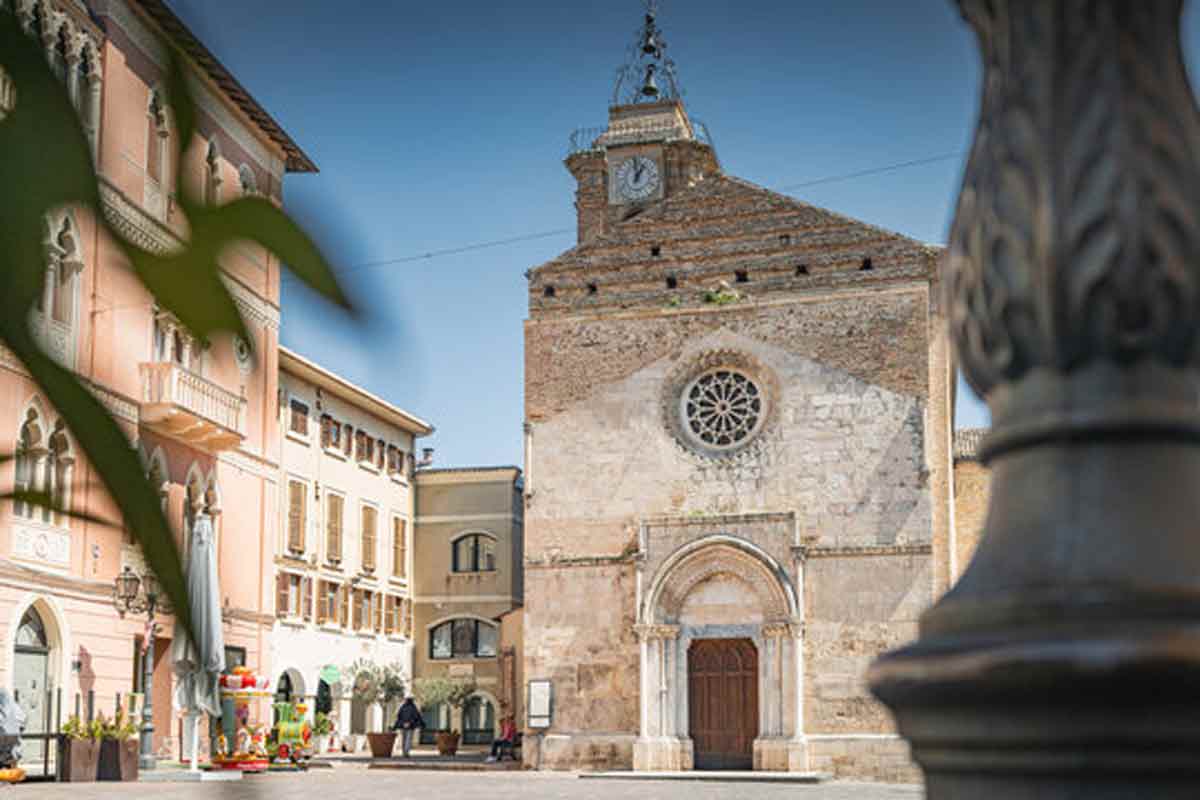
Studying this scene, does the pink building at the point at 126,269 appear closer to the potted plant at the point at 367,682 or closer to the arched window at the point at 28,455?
the arched window at the point at 28,455

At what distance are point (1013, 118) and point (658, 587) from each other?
27.8 meters

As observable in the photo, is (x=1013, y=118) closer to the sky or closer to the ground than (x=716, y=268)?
closer to the ground

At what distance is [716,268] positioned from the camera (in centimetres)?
3020

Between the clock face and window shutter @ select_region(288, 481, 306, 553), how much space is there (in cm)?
1033

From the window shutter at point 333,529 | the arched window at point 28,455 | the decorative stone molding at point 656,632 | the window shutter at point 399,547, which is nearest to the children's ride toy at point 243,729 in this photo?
the decorative stone molding at point 656,632

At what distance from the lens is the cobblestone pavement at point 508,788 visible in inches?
709

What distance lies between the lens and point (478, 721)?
45938 millimetres

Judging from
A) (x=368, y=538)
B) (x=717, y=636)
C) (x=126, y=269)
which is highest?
(x=368, y=538)

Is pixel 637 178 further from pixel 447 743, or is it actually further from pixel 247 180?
pixel 247 180

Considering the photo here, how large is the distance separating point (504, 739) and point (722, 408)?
927 cm

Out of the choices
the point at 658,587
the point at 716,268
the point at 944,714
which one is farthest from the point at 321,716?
the point at 944,714

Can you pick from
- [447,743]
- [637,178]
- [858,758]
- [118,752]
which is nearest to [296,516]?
[447,743]

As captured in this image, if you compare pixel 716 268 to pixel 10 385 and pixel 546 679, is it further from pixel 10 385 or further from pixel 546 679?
pixel 10 385

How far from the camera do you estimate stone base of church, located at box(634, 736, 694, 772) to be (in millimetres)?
28062
